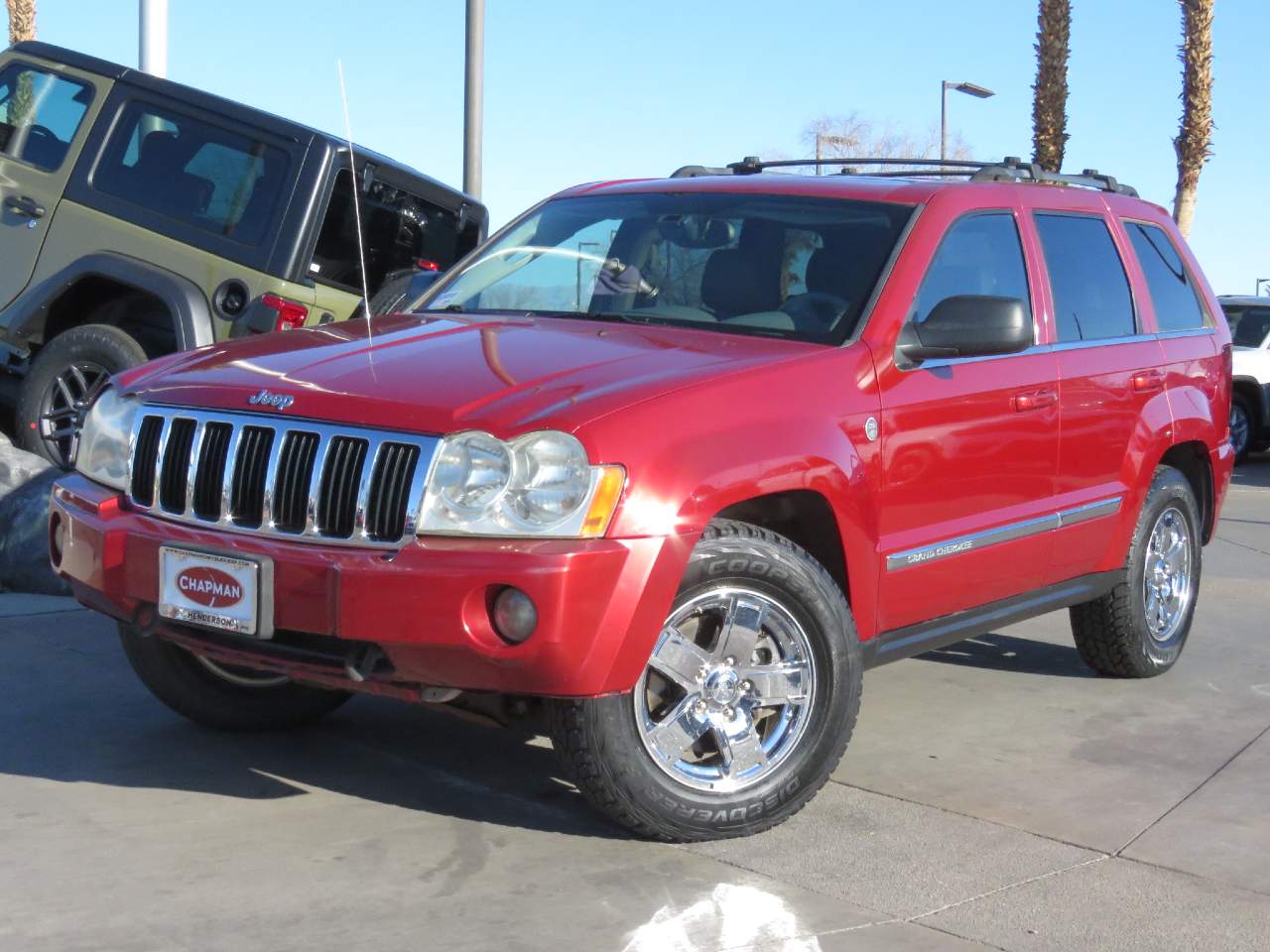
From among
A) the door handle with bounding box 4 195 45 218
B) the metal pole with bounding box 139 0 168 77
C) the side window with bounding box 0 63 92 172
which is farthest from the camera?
the metal pole with bounding box 139 0 168 77

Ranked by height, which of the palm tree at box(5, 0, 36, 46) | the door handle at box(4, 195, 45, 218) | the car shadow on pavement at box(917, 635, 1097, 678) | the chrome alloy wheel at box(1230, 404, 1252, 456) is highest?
the palm tree at box(5, 0, 36, 46)

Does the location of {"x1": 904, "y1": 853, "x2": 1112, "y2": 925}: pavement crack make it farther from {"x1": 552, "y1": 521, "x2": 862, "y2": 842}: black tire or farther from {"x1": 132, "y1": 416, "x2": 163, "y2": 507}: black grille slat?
{"x1": 132, "y1": 416, "x2": 163, "y2": 507}: black grille slat

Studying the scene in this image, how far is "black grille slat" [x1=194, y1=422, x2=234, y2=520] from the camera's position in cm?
437

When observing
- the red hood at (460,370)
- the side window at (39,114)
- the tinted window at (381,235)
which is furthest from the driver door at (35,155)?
the red hood at (460,370)

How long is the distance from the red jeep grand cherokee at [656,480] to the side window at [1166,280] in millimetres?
532

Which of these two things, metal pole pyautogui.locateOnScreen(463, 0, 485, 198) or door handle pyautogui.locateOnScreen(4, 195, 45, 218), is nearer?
door handle pyautogui.locateOnScreen(4, 195, 45, 218)

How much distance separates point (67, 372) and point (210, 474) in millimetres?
4694

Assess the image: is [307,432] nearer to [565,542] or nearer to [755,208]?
[565,542]

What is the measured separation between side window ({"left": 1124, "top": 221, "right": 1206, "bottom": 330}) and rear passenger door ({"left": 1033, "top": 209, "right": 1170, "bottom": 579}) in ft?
0.78

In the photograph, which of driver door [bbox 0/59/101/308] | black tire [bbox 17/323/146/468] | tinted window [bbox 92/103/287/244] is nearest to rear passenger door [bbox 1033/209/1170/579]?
tinted window [bbox 92/103/287/244]

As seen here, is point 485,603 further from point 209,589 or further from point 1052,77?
point 1052,77

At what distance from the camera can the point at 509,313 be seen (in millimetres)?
5418

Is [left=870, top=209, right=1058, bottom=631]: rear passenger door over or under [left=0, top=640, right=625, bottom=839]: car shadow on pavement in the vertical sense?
over

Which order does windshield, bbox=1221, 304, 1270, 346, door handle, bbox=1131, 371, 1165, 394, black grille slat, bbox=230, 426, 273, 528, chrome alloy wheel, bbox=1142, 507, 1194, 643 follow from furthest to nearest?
windshield, bbox=1221, 304, 1270, 346 → chrome alloy wheel, bbox=1142, 507, 1194, 643 → door handle, bbox=1131, 371, 1165, 394 → black grille slat, bbox=230, 426, 273, 528
